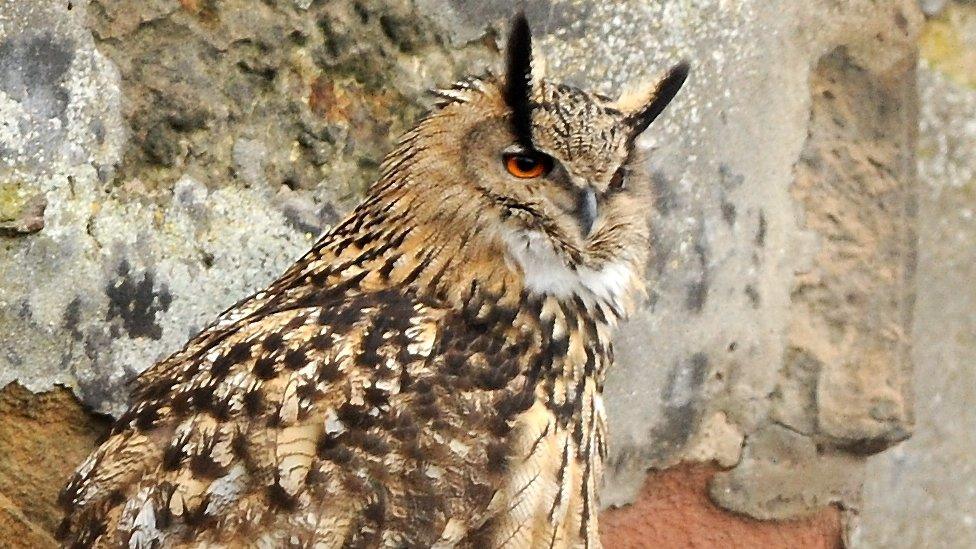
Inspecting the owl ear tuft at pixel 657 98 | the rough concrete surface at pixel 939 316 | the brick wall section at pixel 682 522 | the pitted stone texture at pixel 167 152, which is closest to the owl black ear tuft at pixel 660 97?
the owl ear tuft at pixel 657 98

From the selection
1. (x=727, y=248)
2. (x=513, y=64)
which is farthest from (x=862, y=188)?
(x=513, y=64)

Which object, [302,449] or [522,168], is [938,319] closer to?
[522,168]

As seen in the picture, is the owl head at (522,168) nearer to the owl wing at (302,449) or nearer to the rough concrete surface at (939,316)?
the owl wing at (302,449)

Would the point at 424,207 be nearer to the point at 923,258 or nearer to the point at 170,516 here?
the point at 170,516

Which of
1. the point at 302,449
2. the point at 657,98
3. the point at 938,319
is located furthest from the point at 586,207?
the point at 938,319

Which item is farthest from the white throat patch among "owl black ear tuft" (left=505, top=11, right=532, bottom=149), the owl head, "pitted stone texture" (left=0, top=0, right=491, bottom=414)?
"pitted stone texture" (left=0, top=0, right=491, bottom=414)

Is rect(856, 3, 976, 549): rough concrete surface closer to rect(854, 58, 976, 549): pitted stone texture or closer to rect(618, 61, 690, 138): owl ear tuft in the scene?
rect(854, 58, 976, 549): pitted stone texture

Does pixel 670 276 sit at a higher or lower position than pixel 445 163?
lower
